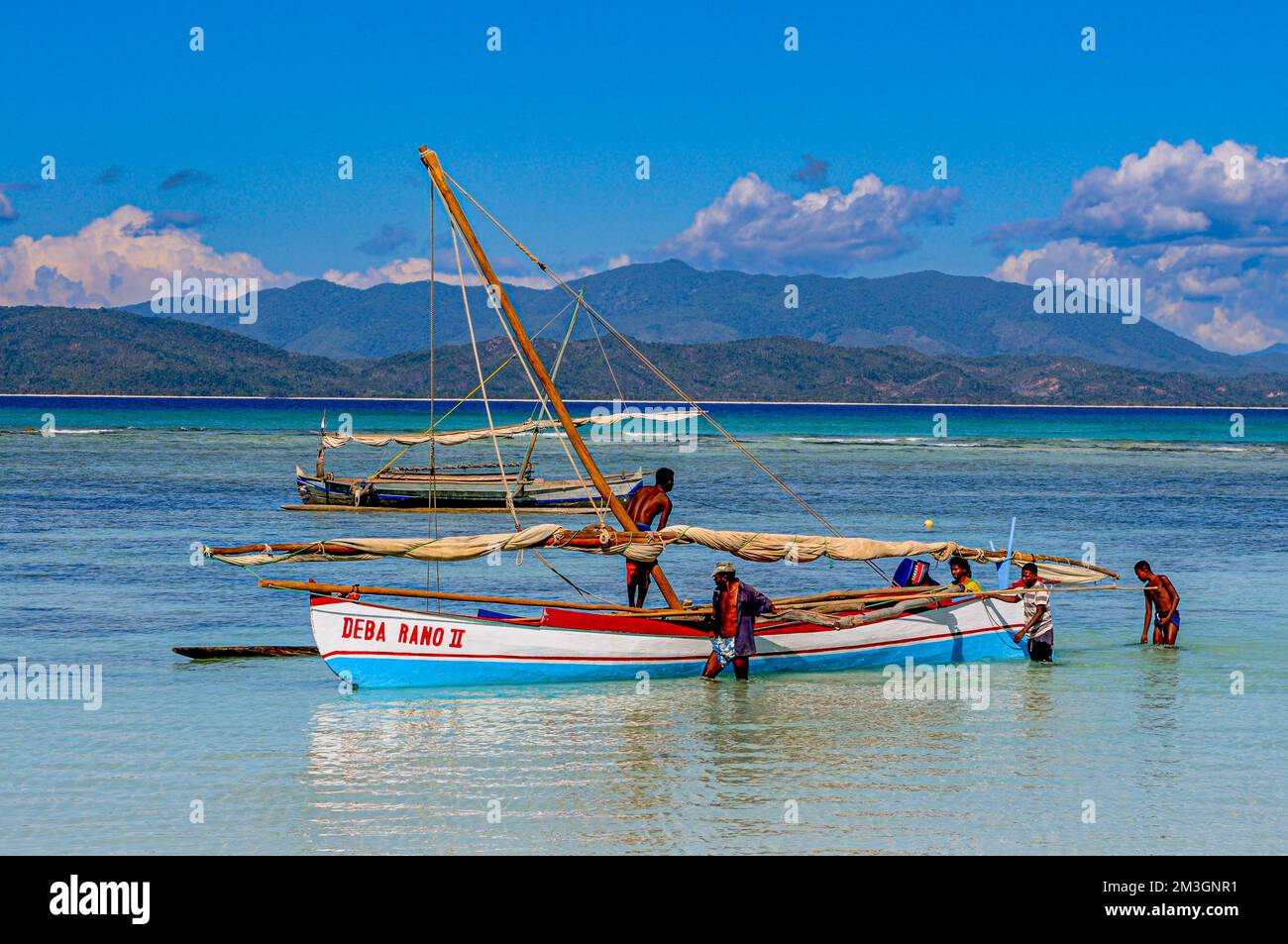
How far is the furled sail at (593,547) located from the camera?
19469 mm

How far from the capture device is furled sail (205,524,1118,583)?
1947cm

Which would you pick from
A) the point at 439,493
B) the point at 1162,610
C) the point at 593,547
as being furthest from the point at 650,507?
the point at 439,493

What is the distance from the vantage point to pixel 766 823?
1361 cm

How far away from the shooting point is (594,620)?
65.4ft

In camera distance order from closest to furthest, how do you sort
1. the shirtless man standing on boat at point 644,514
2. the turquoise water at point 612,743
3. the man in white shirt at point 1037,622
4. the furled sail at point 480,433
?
the turquoise water at point 612,743 < the shirtless man standing on boat at point 644,514 < the man in white shirt at point 1037,622 < the furled sail at point 480,433

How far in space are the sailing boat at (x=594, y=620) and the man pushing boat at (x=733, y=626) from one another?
0.29 metres

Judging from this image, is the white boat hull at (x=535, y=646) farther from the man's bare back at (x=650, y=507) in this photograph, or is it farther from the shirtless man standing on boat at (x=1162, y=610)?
the shirtless man standing on boat at (x=1162, y=610)

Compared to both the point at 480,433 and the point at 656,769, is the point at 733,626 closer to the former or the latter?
the point at 656,769

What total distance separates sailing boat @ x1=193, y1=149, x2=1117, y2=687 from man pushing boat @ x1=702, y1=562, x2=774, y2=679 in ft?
0.95

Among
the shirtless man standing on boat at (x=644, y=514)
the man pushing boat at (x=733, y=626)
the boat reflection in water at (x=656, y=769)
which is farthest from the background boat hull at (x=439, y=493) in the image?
the boat reflection in water at (x=656, y=769)
